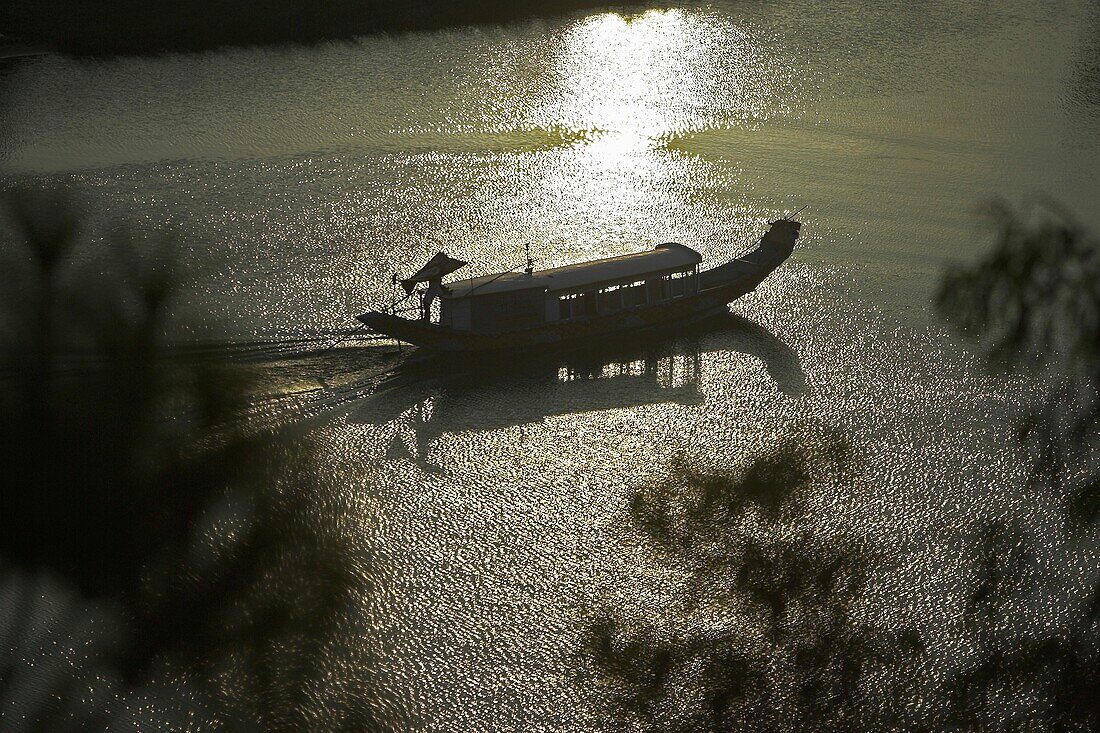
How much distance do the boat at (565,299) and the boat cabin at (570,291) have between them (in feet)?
0.07

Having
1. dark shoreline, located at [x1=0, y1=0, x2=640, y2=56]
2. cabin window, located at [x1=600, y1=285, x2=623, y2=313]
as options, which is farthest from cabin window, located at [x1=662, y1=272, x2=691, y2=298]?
dark shoreline, located at [x1=0, y1=0, x2=640, y2=56]

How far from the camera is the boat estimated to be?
2567 cm

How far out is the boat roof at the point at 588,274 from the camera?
85.7 ft

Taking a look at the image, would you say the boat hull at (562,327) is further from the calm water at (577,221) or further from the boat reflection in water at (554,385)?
the calm water at (577,221)

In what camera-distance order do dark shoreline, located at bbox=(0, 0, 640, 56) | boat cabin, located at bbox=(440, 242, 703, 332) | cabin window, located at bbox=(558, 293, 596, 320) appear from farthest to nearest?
dark shoreline, located at bbox=(0, 0, 640, 56) → cabin window, located at bbox=(558, 293, 596, 320) → boat cabin, located at bbox=(440, 242, 703, 332)

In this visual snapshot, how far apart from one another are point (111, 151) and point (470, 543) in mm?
21819

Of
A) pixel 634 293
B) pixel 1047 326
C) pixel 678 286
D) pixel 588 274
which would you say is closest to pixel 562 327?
pixel 588 274

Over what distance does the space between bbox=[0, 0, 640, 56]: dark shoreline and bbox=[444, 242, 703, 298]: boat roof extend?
23.2m

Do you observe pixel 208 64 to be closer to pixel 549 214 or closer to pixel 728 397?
pixel 549 214

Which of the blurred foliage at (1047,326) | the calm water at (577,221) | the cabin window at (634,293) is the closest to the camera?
the calm water at (577,221)

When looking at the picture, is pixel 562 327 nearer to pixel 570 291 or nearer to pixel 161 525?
pixel 570 291

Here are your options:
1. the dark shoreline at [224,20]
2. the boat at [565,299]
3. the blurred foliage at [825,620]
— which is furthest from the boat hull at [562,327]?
the dark shoreline at [224,20]

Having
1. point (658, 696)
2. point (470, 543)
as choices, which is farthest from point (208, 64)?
point (658, 696)

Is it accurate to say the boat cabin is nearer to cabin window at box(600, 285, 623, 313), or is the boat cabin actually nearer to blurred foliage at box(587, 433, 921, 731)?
cabin window at box(600, 285, 623, 313)
